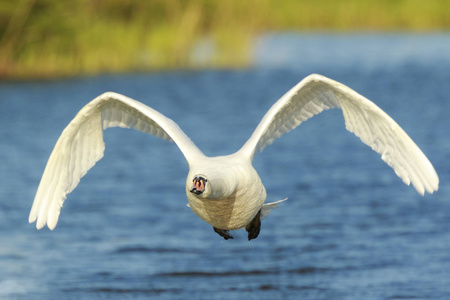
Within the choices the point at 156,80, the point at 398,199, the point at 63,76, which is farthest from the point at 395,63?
the point at 398,199

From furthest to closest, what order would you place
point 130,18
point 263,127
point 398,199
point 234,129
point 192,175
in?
point 130,18 < point 234,129 < point 398,199 < point 263,127 < point 192,175

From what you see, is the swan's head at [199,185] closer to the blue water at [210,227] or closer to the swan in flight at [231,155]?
the swan in flight at [231,155]

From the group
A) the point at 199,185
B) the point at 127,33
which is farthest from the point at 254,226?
the point at 127,33

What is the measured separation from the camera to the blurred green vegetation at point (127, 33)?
108 ft

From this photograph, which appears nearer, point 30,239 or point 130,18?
point 30,239

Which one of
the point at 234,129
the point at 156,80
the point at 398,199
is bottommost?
the point at 398,199

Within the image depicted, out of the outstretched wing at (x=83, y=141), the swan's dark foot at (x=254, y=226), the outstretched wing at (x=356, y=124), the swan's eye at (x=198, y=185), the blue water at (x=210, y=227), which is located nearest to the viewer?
the swan's eye at (x=198, y=185)

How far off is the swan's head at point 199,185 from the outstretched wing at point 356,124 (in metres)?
1.37

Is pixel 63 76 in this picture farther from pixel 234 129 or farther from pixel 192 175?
pixel 192 175

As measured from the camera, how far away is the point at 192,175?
7.92 m

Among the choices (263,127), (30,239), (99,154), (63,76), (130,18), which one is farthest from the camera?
(130,18)

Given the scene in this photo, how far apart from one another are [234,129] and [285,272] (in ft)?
41.8

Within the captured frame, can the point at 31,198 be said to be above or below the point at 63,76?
below

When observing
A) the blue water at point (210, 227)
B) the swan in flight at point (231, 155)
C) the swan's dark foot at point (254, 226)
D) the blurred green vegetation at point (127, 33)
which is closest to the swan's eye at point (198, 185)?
the swan in flight at point (231, 155)
